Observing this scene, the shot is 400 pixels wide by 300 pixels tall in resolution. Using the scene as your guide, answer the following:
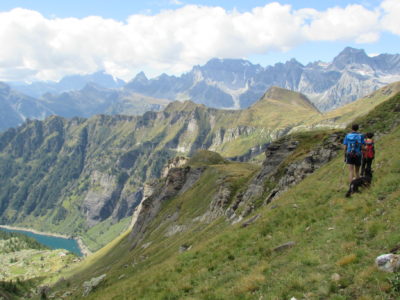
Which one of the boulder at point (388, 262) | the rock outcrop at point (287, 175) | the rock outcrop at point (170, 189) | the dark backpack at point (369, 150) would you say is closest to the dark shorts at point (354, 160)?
the dark backpack at point (369, 150)

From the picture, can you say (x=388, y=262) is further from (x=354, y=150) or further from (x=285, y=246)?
(x=354, y=150)

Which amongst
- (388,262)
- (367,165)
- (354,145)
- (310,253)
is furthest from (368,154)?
(388,262)

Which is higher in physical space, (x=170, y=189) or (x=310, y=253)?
(x=310, y=253)

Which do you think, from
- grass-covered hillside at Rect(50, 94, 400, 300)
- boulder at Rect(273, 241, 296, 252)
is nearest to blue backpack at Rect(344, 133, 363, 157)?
grass-covered hillside at Rect(50, 94, 400, 300)

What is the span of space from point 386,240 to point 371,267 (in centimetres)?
263

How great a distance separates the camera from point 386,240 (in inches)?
656

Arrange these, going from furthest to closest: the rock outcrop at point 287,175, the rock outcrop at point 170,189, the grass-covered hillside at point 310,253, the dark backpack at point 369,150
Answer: the rock outcrop at point 170,189
the rock outcrop at point 287,175
the dark backpack at point 369,150
the grass-covered hillside at point 310,253

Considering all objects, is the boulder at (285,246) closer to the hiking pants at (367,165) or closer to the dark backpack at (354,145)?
the hiking pants at (367,165)

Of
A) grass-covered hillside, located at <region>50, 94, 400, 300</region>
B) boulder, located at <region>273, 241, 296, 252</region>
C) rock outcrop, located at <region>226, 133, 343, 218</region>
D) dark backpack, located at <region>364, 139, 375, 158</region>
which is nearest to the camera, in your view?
grass-covered hillside, located at <region>50, 94, 400, 300</region>

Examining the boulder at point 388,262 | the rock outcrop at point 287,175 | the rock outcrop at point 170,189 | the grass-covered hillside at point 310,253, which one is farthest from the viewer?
the rock outcrop at point 170,189

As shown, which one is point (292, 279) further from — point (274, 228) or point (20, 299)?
point (20, 299)

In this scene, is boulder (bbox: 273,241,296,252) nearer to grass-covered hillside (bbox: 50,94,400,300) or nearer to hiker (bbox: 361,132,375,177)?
grass-covered hillside (bbox: 50,94,400,300)

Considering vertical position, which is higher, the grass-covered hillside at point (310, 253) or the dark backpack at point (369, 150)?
the dark backpack at point (369, 150)

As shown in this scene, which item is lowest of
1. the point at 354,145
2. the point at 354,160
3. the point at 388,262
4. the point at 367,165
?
the point at 388,262
